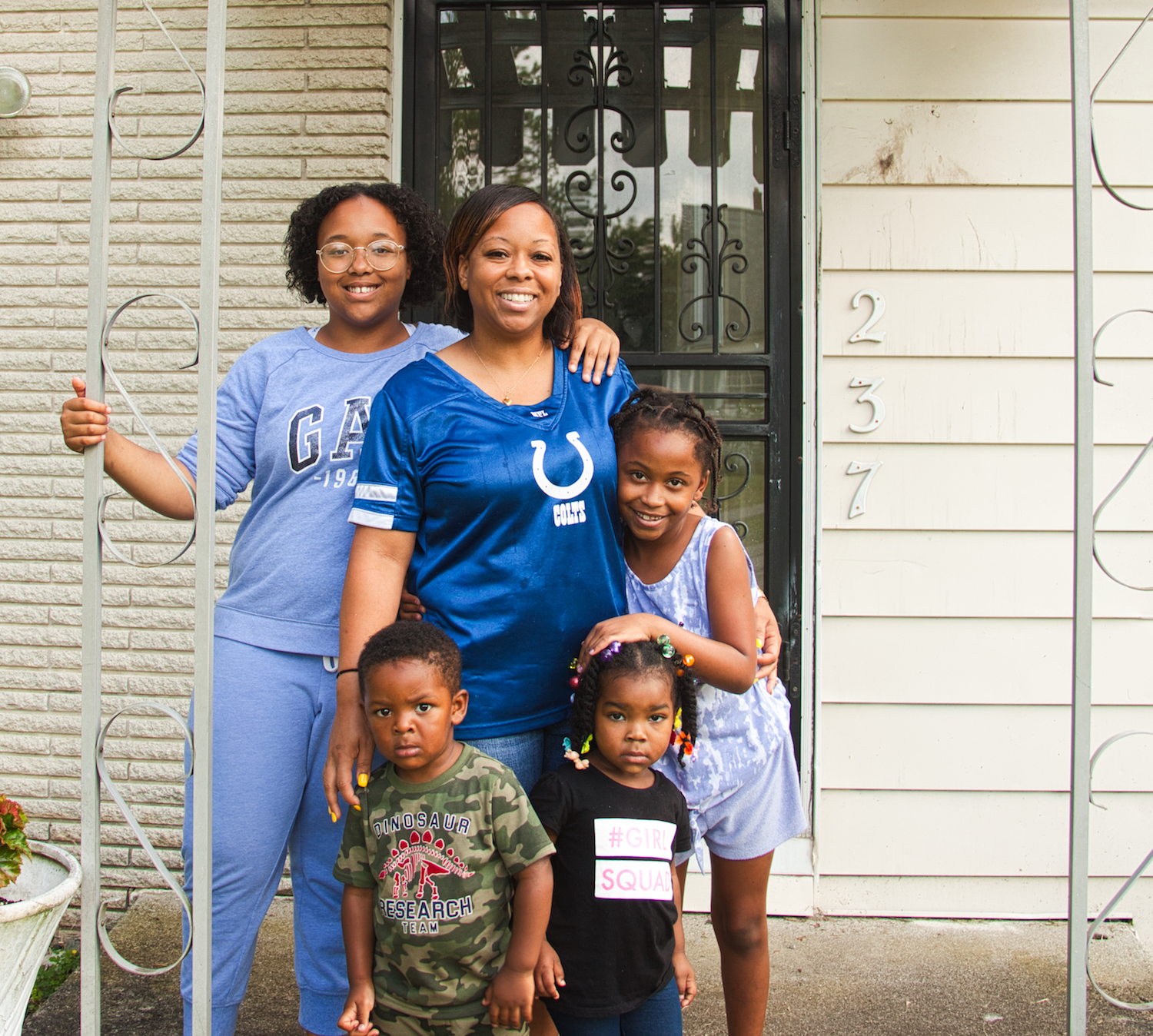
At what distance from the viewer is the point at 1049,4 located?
3.14 meters

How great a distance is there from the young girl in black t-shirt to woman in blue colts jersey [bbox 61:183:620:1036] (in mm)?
496

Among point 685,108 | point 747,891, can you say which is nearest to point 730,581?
point 747,891

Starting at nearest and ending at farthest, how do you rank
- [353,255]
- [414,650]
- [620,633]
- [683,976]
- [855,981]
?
1. [414,650]
2. [620,633]
3. [683,976]
4. [353,255]
5. [855,981]

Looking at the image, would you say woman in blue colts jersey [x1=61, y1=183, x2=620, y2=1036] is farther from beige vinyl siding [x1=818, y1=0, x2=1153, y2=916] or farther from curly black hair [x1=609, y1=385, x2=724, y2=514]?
beige vinyl siding [x1=818, y1=0, x2=1153, y2=916]

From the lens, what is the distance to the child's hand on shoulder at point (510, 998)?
1704 mm

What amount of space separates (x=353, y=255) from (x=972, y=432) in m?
2.13

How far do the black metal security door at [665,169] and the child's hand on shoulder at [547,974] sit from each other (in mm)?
1699

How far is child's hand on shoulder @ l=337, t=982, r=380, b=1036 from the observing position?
1.71m

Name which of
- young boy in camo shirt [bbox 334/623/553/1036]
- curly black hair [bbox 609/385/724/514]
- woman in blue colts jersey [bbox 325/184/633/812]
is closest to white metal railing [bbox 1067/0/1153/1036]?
curly black hair [bbox 609/385/724/514]

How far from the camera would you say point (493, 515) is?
1.77 m

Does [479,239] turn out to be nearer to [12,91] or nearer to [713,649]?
[713,649]

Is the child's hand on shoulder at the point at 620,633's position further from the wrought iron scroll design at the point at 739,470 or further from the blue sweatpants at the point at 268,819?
the wrought iron scroll design at the point at 739,470

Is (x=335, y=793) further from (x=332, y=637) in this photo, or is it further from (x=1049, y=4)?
(x=1049, y=4)

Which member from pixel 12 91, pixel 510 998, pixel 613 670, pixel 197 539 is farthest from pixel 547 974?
pixel 12 91
